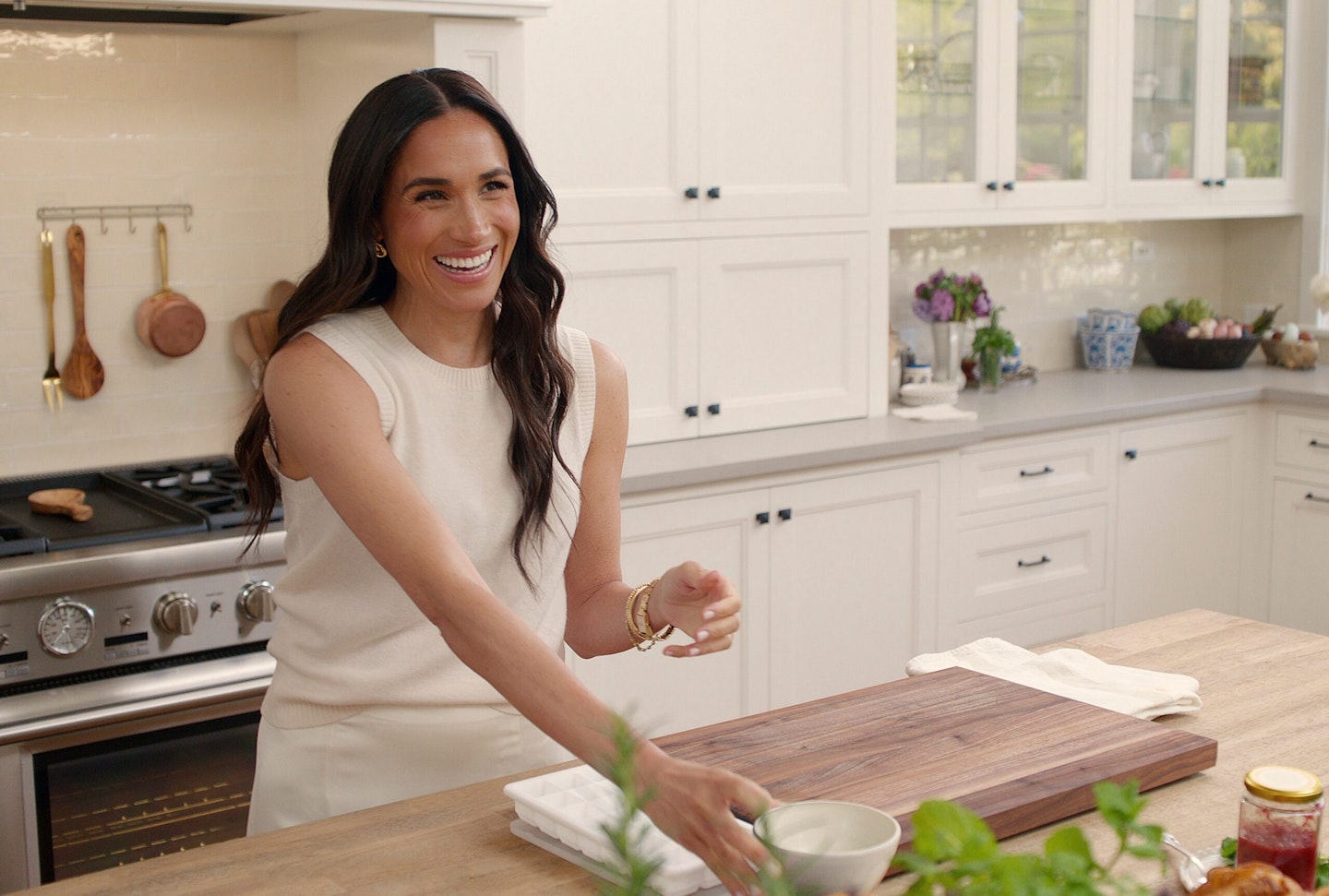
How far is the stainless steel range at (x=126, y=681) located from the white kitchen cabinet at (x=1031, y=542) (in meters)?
1.80

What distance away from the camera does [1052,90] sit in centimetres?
405

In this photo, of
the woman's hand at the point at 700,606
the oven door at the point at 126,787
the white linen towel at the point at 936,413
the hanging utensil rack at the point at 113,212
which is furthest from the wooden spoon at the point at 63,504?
the white linen towel at the point at 936,413

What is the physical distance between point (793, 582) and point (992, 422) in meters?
0.73

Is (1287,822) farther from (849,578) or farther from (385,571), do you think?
(849,578)

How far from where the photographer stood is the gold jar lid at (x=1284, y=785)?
1163mm

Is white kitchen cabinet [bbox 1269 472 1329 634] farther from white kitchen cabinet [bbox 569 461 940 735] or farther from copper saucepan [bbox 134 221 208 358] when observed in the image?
copper saucepan [bbox 134 221 208 358]

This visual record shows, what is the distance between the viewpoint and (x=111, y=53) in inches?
116

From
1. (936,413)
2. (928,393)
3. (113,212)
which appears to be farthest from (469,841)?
(928,393)

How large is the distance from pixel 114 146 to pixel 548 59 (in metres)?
0.92

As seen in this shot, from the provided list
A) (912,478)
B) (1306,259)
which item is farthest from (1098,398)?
(1306,259)

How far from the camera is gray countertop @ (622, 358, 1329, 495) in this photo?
10.1ft

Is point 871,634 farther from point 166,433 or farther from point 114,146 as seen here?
point 114,146

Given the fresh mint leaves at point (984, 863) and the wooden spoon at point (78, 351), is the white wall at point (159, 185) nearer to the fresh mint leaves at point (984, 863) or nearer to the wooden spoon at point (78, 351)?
the wooden spoon at point (78, 351)

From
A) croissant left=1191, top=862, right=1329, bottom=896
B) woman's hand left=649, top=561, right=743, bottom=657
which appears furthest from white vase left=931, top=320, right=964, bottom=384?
croissant left=1191, top=862, right=1329, bottom=896
